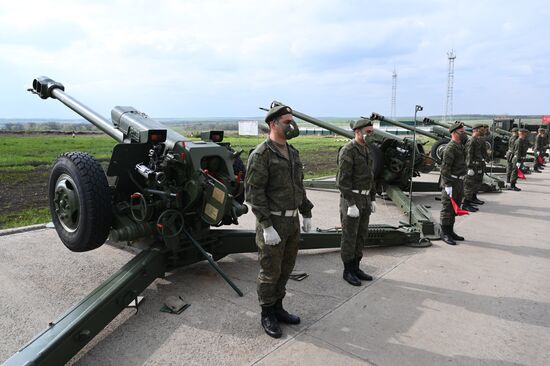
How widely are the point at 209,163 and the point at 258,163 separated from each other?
3.24 feet

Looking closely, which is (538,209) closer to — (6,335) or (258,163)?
(258,163)

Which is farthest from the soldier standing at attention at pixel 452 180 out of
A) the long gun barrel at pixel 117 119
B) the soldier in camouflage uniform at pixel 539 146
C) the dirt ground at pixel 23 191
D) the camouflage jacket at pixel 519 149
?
the soldier in camouflage uniform at pixel 539 146

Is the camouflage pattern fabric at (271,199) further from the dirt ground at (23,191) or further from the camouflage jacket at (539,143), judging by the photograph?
the camouflage jacket at (539,143)

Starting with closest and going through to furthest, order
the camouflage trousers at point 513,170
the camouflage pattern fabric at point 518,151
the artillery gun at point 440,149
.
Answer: the artillery gun at point 440,149, the camouflage trousers at point 513,170, the camouflage pattern fabric at point 518,151

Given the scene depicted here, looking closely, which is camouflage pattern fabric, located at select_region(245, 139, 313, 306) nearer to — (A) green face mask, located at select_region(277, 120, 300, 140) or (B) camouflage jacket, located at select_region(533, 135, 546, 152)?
(A) green face mask, located at select_region(277, 120, 300, 140)

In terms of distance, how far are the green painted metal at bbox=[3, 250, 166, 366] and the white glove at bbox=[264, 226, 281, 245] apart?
3.96 feet

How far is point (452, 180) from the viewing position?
6.02 meters

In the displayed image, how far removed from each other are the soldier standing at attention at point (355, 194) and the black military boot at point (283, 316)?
40.0 inches

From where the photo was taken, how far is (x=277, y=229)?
3.24 m

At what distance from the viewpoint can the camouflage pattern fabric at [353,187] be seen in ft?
14.0

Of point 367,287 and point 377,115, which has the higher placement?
point 377,115

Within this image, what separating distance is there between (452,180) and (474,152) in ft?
8.36

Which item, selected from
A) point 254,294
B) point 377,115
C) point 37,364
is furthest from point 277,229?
point 377,115

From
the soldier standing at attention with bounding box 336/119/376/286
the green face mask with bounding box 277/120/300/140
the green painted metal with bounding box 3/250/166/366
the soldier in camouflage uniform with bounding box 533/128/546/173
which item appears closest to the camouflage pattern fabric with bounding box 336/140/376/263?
the soldier standing at attention with bounding box 336/119/376/286
